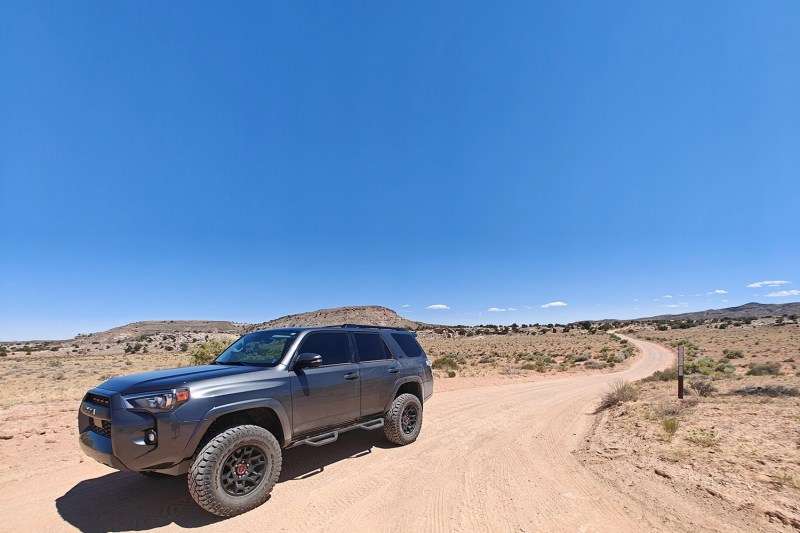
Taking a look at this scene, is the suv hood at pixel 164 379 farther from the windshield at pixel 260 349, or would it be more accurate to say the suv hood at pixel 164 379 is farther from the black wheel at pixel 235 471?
the black wheel at pixel 235 471

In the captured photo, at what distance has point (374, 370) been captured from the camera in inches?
254

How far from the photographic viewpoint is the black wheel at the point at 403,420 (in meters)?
6.68

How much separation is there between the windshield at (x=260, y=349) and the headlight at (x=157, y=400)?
1262mm

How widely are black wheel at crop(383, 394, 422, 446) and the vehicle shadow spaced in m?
0.75

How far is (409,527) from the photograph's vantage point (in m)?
4.00

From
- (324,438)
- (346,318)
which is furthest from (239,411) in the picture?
(346,318)

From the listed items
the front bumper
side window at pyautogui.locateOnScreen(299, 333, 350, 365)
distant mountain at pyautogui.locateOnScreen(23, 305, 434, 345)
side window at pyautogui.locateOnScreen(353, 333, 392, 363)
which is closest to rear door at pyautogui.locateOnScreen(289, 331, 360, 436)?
side window at pyautogui.locateOnScreen(299, 333, 350, 365)

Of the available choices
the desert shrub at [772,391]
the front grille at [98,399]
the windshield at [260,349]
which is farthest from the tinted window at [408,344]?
the desert shrub at [772,391]

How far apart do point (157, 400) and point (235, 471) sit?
3.91 feet

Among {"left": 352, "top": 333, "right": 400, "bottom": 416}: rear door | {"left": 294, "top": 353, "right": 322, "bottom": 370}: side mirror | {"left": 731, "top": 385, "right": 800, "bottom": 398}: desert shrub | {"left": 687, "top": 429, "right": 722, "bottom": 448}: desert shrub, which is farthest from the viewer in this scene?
{"left": 731, "top": 385, "right": 800, "bottom": 398}: desert shrub

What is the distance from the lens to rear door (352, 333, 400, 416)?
6.25 meters

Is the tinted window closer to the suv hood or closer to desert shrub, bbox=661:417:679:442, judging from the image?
the suv hood

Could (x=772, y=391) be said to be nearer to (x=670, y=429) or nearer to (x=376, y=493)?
(x=670, y=429)

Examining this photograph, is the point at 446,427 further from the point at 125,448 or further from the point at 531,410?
the point at 125,448
